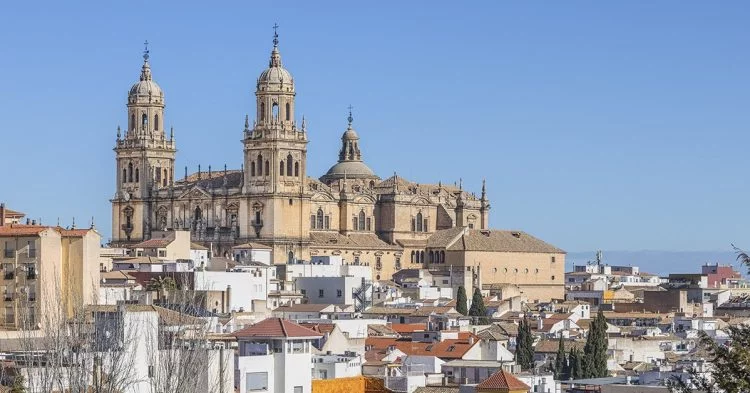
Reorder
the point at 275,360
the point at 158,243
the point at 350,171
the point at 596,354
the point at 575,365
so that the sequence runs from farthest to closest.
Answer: the point at 350,171 → the point at 158,243 → the point at 596,354 → the point at 575,365 → the point at 275,360

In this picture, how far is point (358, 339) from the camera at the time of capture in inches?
2849

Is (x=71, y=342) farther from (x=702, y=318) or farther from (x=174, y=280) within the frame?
(x=702, y=318)

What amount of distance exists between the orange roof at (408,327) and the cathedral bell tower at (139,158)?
137ft

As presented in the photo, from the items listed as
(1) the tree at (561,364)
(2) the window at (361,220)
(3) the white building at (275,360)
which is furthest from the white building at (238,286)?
(3) the white building at (275,360)

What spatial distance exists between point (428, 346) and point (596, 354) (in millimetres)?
5952

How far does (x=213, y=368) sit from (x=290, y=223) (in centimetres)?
7733

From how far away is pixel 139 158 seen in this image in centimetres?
12706

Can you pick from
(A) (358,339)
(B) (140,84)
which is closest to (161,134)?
(B) (140,84)

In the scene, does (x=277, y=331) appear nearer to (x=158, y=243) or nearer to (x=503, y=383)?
(x=503, y=383)

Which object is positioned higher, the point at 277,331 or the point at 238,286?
the point at 277,331

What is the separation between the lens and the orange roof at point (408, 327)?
82375 millimetres

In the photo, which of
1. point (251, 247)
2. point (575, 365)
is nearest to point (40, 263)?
point (575, 365)

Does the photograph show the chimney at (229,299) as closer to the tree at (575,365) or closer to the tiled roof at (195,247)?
the tiled roof at (195,247)

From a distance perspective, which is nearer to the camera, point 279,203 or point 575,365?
point 575,365
